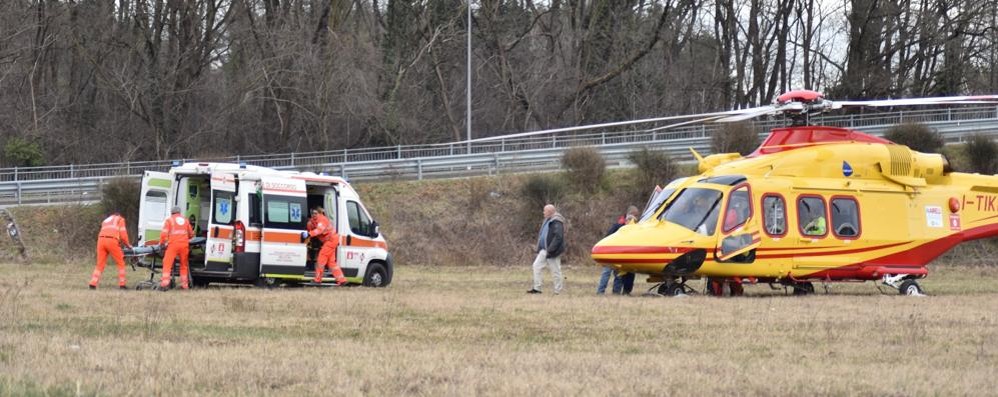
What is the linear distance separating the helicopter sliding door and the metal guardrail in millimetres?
16034

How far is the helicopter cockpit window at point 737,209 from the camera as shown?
1856 cm

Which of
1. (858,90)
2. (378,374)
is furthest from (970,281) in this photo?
(858,90)

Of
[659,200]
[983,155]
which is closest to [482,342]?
[659,200]

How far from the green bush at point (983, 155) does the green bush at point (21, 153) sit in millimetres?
30236

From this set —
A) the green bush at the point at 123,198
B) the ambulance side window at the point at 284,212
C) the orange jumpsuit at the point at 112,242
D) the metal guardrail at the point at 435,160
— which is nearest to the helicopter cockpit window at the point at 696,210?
the ambulance side window at the point at 284,212

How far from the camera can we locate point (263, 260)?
20047mm

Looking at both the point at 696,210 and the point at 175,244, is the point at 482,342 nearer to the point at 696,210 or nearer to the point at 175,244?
the point at 696,210

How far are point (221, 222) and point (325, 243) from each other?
180 centimetres

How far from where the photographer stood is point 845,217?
19.5m

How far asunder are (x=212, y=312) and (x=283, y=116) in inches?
1252

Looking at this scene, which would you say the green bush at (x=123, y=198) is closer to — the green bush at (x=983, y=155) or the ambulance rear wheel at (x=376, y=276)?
the ambulance rear wheel at (x=376, y=276)

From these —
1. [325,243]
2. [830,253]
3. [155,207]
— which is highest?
[155,207]

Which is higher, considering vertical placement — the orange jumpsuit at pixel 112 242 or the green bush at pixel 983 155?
the green bush at pixel 983 155

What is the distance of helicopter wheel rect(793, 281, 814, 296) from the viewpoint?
1984 cm
